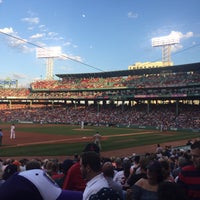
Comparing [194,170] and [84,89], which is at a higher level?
[84,89]

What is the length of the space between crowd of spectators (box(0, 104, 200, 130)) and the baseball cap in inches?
2004

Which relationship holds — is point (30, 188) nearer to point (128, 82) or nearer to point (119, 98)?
point (119, 98)

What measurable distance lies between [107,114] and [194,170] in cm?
6354

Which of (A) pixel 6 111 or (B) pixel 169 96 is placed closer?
(B) pixel 169 96

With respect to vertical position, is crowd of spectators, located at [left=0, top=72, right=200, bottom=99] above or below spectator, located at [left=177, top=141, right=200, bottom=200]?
above

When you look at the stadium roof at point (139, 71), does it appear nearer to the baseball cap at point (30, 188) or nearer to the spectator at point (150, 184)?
the spectator at point (150, 184)

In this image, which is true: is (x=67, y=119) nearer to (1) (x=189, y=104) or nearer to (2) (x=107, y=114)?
(2) (x=107, y=114)

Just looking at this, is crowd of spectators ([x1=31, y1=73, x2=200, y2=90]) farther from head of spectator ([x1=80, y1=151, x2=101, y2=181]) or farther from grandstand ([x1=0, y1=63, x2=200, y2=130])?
head of spectator ([x1=80, y1=151, x2=101, y2=181])

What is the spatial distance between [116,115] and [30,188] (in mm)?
63995

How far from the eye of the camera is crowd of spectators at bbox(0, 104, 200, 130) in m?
55.5

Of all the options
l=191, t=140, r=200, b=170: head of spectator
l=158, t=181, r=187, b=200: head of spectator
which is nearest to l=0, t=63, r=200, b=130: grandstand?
l=191, t=140, r=200, b=170: head of spectator

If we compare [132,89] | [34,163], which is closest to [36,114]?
[132,89]

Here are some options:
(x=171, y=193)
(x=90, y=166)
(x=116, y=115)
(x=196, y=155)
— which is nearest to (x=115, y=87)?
(x=116, y=115)

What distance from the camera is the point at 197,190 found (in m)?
4.25
